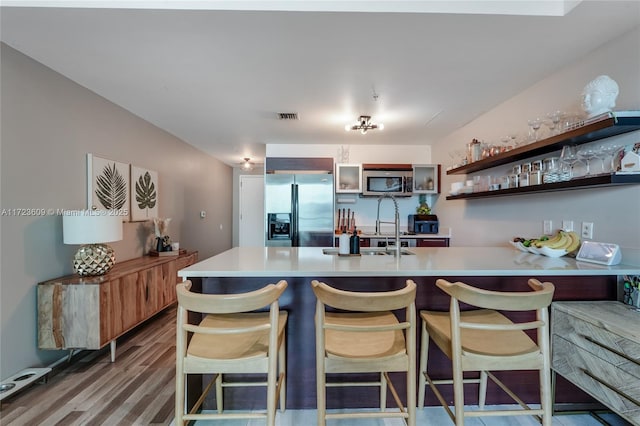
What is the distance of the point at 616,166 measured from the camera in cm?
171

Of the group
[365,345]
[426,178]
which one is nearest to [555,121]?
[365,345]

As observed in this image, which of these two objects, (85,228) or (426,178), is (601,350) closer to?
(426,178)

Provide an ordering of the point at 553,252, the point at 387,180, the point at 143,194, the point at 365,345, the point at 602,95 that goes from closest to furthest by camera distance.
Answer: the point at 365,345 < the point at 602,95 < the point at 553,252 < the point at 143,194 < the point at 387,180

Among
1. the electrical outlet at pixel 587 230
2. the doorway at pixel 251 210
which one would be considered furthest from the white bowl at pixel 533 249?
the doorway at pixel 251 210

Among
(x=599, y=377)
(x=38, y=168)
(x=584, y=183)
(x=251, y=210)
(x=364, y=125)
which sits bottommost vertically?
(x=599, y=377)

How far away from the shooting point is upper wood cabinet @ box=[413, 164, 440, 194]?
169 inches

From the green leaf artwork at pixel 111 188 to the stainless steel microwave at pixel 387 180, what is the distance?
10.2ft

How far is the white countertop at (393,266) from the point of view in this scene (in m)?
1.57

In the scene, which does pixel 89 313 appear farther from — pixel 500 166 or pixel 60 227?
pixel 500 166

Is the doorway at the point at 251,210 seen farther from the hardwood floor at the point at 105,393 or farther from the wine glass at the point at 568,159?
the wine glass at the point at 568,159

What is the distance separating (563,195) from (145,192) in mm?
4206

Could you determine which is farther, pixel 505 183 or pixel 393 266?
pixel 505 183

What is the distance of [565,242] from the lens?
2.02 m

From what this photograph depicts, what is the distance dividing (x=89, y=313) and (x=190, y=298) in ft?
5.07
